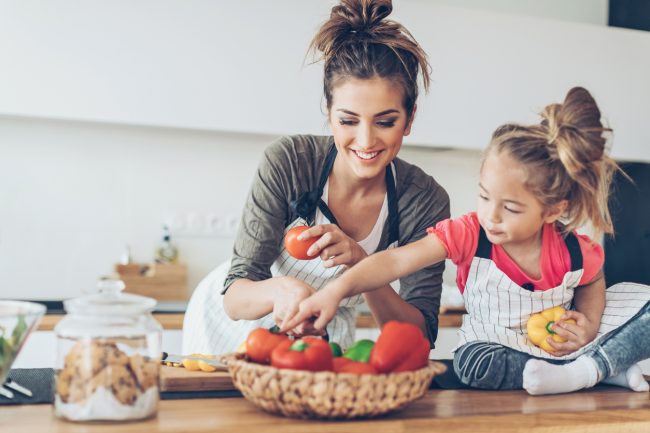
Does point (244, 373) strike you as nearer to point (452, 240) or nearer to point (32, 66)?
point (452, 240)

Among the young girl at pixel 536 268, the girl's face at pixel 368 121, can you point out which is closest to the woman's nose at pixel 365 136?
the girl's face at pixel 368 121

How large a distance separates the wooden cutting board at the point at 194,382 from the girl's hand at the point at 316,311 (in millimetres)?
148

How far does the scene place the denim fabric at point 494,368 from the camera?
1357mm

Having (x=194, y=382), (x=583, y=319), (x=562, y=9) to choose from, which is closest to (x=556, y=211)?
(x=583, y=319)

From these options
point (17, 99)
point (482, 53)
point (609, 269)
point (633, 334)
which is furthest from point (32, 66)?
point (609, 269)

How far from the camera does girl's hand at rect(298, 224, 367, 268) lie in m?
1.39

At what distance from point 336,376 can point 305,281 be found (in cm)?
84

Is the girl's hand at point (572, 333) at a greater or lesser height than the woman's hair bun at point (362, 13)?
lesser

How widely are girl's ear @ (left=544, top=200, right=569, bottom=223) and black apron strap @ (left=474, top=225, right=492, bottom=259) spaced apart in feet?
0.38

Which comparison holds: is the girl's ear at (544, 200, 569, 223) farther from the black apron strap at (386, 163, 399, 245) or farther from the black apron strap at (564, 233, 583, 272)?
the black apron strap at (386, 163, 399, 245)

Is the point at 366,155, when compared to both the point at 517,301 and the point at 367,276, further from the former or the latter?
the point at 517,301

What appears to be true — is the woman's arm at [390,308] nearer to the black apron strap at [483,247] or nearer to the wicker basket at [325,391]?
the black apron strap at [483,247]

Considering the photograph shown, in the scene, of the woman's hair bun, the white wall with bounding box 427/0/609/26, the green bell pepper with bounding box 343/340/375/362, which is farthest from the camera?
the white wall with bounding box 427/0/609/26

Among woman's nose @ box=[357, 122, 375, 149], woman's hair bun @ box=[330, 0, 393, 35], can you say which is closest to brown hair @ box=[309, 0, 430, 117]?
woman's hair bun @ box=[330, 0, 393, 35]
